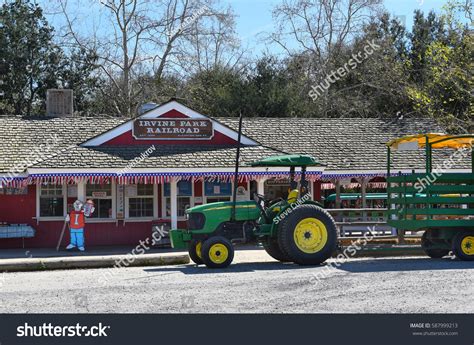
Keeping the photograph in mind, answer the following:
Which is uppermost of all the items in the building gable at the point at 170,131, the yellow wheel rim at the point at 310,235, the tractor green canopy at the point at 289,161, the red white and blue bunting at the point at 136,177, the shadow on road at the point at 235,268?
the building gable at the point at 170,131

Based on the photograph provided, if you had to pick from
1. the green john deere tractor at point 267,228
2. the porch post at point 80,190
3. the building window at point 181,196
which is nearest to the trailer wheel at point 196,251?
the green john deere tractor at point 267,228

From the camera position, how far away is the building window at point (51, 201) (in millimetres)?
22531

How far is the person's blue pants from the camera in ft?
67.4

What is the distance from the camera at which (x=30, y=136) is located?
971 inches

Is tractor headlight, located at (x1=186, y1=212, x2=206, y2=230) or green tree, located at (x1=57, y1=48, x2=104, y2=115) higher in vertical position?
green tree, located at (x1=57, y1=48, x2=104, y2=115)

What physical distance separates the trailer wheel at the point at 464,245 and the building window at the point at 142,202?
10799mm

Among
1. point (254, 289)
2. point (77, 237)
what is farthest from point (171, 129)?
point (254, 289)

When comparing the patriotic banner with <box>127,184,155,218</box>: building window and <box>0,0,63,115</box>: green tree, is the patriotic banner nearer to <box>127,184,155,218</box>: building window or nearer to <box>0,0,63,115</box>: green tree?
<box>127,184,155,218</box>: building window

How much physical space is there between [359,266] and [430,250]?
2.59 metres

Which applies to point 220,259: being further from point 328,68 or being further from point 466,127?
point 328,68

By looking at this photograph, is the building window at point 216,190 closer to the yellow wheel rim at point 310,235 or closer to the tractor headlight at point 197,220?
the tractor headlight at point 197,220

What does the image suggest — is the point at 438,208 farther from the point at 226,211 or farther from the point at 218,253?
the point at 218,253

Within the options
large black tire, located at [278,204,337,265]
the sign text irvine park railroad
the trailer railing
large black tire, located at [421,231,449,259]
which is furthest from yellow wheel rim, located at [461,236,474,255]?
the sign text irvine park railroad
